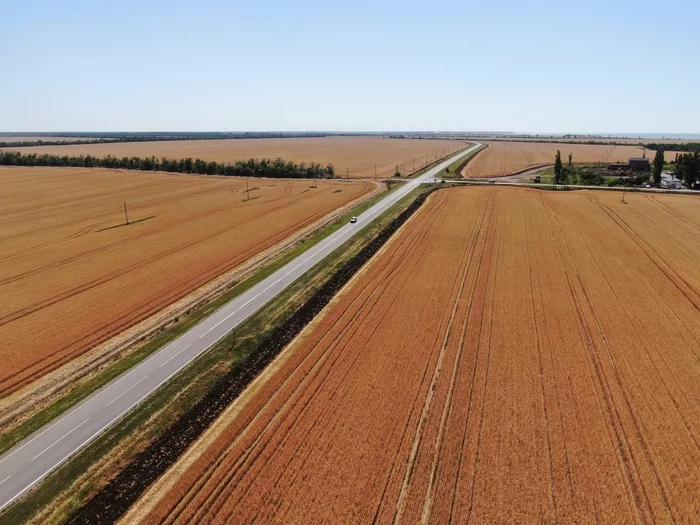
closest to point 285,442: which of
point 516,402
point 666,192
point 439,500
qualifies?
point 439,500

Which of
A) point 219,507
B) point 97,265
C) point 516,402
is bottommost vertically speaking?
point 219,507

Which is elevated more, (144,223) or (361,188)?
(361,188)

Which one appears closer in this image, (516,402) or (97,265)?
(516,402)

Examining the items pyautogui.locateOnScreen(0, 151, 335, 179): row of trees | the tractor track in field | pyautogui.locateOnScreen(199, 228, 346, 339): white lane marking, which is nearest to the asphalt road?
pyautogui.locateOnScreen(199, 228, 346, 339): white lane marking

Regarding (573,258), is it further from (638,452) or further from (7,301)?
(7,301)

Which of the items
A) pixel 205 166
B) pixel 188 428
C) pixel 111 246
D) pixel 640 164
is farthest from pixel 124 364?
pixel 640 164

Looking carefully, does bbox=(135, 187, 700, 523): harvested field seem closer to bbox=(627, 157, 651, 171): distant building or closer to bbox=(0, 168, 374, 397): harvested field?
bbox=(0, 168, 374, 397): harvested field

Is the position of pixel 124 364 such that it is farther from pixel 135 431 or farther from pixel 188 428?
pixel 188 428
